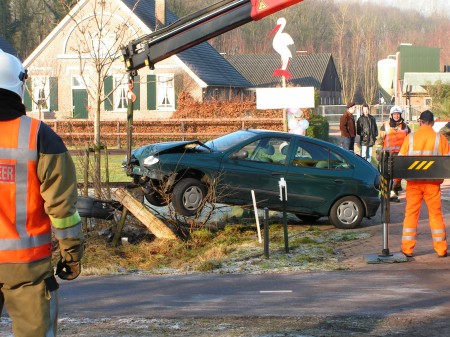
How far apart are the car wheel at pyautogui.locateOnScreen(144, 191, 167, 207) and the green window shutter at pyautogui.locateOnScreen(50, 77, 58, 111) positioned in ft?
103

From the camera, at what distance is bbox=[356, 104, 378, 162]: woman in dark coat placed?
74.9ft

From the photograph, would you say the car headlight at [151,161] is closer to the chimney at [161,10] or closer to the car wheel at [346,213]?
the car wheel at [346,213]

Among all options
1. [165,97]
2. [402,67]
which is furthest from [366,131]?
[402,67]

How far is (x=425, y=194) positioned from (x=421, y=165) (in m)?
0.48

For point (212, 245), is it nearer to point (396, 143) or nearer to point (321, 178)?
point (321, 178)

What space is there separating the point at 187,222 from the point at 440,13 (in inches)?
4380

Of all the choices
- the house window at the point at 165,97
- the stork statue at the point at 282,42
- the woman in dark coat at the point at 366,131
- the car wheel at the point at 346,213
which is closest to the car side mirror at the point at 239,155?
the car wheel at the point at 346,213

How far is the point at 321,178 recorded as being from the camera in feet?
45.3

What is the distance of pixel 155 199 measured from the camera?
518 inches

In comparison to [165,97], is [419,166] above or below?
below

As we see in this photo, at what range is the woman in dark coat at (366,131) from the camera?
22830 mm

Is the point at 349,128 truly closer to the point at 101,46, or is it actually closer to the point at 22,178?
the point at 101,46

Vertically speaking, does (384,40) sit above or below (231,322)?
above

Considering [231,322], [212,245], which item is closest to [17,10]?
[212,245]
